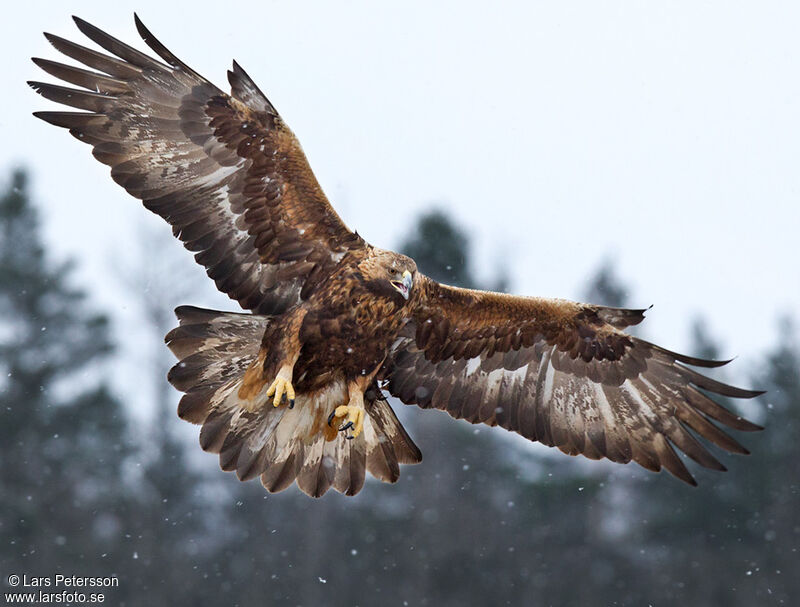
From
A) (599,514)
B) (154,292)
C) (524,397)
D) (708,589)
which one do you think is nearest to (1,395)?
(154,292)

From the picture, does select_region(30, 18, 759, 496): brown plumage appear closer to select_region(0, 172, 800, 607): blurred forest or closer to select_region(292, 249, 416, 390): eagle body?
select_region(292, 249, 416, 390): eagle body

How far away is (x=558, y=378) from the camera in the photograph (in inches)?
324

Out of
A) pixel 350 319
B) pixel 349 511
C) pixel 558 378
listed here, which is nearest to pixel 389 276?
pixel 350 319

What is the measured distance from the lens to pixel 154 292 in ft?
85.8

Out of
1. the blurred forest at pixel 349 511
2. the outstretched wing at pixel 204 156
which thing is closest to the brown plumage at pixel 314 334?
the outstretched wing at pixel 204 156

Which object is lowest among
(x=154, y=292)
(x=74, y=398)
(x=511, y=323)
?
(x=74, y=398)

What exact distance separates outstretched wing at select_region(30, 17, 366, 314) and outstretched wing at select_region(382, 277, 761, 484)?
1110 millimetres

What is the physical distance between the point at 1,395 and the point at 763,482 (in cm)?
1933

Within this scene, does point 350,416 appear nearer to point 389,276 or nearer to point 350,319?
point 350,319

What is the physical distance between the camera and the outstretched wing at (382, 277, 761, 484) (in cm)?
777

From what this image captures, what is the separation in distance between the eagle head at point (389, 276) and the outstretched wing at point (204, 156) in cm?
26

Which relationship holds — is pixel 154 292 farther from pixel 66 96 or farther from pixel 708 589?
pixel 66 96

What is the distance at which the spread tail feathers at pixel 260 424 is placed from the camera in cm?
741

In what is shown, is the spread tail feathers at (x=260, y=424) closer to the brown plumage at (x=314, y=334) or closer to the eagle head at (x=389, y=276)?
the brown plumage at (x=314, y=334)
